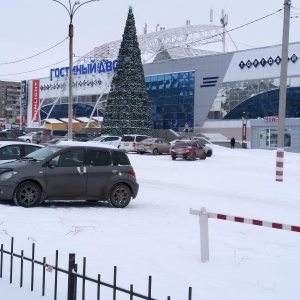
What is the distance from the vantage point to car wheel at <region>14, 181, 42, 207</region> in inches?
488

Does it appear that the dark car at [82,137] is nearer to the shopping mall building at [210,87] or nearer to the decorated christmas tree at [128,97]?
the decorated christmas tree at [128,97]

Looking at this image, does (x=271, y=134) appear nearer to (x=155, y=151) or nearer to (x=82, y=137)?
(x=82, y=137)

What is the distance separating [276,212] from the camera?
1412cm

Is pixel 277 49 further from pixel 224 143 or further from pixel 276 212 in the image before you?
pixel 276 212

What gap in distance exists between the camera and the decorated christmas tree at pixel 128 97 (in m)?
50.9

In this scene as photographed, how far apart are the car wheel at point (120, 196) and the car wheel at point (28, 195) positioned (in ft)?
5.95

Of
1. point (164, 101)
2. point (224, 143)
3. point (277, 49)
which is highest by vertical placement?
point (277, 49)

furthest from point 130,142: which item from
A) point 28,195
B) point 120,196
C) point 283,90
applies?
point 28,195

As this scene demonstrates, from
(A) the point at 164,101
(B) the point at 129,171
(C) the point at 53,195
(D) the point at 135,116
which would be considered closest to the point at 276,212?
(B) the point at 129,171

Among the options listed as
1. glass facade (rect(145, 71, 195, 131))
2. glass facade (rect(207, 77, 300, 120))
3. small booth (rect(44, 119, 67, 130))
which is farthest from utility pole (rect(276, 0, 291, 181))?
small booth (rect(44, 119, 67, 130))

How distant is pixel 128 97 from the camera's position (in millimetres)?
51062

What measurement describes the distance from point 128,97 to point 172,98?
2297 centimetres

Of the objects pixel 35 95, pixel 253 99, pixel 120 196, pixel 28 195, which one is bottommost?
pixel 120 196

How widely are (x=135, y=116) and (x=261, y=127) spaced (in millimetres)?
15821
